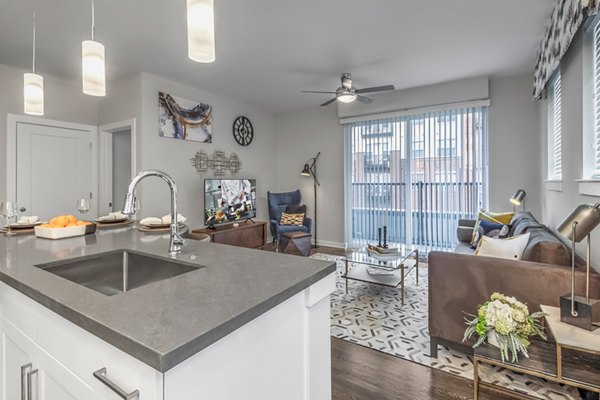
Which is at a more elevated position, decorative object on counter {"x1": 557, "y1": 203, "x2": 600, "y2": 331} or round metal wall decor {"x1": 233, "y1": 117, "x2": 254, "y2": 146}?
round metal wall decor {"x1": 233, "y1": 117, "x2": 254, "y2": 146}

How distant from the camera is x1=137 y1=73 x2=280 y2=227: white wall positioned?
383cm

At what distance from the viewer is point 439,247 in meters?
4.62

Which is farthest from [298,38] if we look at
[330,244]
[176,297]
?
[330,244]

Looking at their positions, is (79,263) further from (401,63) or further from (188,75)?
(401,63)

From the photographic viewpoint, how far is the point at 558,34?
228 cm

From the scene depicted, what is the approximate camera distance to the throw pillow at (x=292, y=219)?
5.18m

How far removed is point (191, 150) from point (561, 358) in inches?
174

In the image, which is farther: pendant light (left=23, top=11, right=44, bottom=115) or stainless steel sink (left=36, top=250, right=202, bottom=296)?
pendant light (left=23, top=11, right=44, bottom=115)

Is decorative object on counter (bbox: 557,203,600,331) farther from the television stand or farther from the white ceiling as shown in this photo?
the television stand

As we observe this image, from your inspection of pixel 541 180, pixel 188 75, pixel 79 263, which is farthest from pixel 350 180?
pixel 79 263

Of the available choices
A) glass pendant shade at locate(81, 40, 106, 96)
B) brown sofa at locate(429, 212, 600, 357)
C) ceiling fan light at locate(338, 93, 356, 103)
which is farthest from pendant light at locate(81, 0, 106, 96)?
ceiling fan light at locate(338, 93, 356, 103)

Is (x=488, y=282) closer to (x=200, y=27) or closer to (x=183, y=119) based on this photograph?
(x=200, y=27)

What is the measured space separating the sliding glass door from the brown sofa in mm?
2308

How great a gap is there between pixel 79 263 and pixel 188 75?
3.30m
